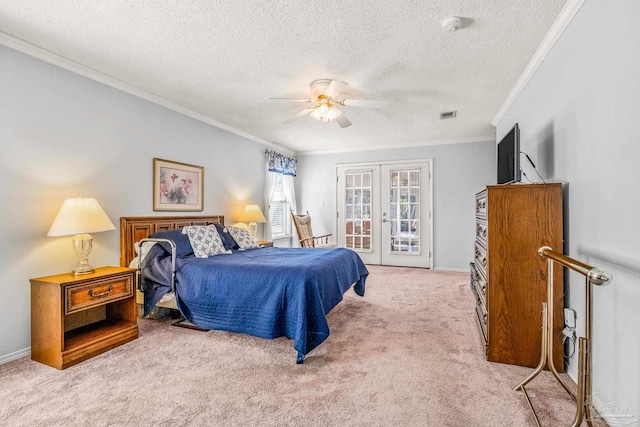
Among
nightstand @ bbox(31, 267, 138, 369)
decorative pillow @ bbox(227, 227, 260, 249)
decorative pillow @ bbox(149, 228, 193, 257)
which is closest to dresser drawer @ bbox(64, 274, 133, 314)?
nightstand @ bbox(31, 267, 138, 369)

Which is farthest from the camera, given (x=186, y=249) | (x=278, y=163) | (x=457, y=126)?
(x=278, y=163)

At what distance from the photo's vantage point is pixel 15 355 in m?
2.39

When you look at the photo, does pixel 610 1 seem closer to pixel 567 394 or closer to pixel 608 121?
pixel 608 121

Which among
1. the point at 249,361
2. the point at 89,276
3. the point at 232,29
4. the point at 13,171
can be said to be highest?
the point at 232,29

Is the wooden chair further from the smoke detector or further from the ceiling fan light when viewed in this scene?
the smoke detector

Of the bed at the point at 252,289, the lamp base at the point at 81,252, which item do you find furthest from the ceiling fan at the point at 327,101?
the lamp base at the point at 81,252

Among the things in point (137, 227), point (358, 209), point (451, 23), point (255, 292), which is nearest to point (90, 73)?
point (137, 227)

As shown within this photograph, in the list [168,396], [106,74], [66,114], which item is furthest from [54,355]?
[106,74]

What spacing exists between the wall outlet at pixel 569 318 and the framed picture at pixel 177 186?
3973 mm

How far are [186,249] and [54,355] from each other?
1300 millimetres

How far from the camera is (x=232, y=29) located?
2.27m

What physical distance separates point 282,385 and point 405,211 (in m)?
4.60

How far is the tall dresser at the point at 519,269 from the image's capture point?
2162mm

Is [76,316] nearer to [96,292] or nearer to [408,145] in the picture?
[96,292]
